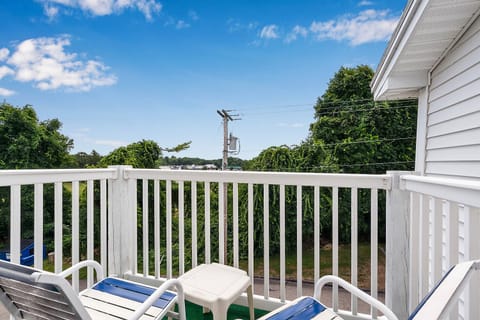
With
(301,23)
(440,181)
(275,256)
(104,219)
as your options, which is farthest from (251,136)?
(440,181)

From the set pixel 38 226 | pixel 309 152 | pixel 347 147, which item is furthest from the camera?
pixel 347 147

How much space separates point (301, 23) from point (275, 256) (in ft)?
36.5

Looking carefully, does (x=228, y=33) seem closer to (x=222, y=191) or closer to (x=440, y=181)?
(x=222, y=191)

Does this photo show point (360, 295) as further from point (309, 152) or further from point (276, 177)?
point (309, 152)

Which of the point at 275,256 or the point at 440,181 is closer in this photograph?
the point at 440,181

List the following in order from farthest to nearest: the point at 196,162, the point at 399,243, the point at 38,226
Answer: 1. the point at 196,162
2. the point at 38,226
3. the point at 399,243

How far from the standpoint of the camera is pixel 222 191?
99.8 inches

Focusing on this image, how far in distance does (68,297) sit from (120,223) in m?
1.89

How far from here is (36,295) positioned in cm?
117

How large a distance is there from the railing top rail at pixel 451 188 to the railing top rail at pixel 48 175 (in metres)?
2.43

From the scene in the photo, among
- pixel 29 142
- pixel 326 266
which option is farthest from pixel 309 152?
pixel 29 142

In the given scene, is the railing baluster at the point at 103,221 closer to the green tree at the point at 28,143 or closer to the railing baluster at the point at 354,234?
the railing baluster at the point at 354,234

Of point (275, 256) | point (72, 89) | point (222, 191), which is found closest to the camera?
point (222, 191)

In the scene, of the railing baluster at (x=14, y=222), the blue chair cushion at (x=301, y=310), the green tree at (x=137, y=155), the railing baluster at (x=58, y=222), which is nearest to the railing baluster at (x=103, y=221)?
the railing baluster at (x=58, y=222)
